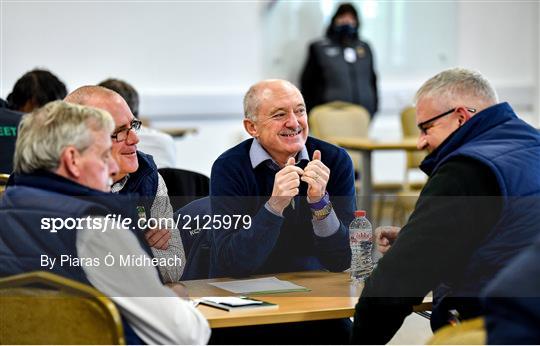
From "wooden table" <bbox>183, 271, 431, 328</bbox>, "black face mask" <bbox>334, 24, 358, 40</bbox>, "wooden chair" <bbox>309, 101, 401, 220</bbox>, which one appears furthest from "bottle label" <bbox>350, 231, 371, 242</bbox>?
"black face mask" <bbox>334, 24, 358, 40</bbox>

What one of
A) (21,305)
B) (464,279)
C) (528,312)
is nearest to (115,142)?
(21,305)

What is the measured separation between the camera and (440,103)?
2.74 meters

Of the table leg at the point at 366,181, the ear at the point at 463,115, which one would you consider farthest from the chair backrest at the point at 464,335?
the table leg at the point at 366,181

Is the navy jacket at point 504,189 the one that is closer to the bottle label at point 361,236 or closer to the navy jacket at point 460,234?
the navy jacket at point 460,234

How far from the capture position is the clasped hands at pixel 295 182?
9.75 ft

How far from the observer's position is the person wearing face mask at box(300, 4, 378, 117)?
9117 mm

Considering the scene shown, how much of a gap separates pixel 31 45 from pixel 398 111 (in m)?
3.89

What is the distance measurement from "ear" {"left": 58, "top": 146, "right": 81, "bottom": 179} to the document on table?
0.70 meters

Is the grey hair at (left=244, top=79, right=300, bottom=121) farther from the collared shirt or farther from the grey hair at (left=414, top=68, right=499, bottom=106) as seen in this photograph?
the grey hair at (left=414, top=68, right=499, bottom=106)

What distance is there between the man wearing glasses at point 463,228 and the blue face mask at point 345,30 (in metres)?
6.64

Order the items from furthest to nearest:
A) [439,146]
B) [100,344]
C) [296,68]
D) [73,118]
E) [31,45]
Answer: [296,68] → [31,45] → [439,146] → [73,118] → [100,344]

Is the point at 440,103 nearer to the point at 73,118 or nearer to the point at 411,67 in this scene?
the point at 73,118

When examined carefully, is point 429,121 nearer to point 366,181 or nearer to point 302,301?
point 302,301

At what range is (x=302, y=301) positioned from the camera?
2.59 m
